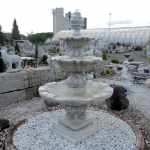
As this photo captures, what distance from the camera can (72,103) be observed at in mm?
3316

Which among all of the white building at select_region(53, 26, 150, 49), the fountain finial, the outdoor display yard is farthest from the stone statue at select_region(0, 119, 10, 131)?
the white building at select_region(53, 26, 150, 49)

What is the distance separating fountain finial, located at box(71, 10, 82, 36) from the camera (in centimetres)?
371

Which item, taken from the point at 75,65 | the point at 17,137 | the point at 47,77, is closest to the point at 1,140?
the point at 17,137

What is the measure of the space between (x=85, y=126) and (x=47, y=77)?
4.01m

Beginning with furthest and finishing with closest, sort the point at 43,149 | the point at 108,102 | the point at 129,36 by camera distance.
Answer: the point at 129,36
the point at 108,102
the point at 43,149

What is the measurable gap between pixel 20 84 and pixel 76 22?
402 cm

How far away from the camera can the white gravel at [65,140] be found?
3.80m

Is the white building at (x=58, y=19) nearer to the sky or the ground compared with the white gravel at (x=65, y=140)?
nearer to the sky

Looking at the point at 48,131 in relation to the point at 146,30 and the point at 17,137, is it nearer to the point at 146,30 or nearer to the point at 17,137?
the point at 17,137

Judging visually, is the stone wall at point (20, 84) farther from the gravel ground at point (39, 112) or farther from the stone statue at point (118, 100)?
the stone statue at point (118, 100)

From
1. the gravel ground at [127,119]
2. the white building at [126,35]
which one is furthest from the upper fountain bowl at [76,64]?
the white building at [126,35]

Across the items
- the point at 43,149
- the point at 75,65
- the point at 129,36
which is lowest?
the point at 43,149

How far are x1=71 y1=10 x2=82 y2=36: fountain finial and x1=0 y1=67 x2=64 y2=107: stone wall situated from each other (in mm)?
3738

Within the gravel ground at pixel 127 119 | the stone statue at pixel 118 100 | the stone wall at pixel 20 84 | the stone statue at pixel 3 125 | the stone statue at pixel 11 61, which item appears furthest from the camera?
the stone statue at pixel 11 61
